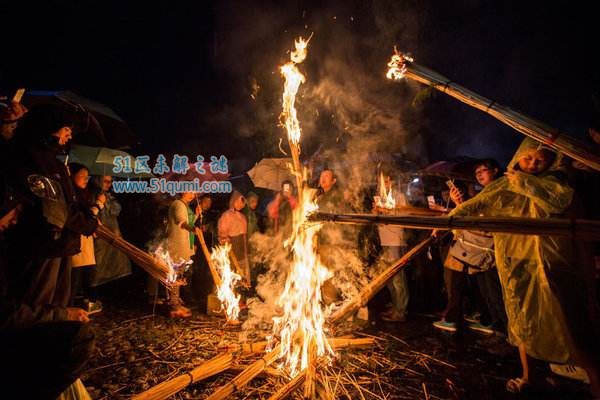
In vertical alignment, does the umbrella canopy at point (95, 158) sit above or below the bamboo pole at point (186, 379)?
above

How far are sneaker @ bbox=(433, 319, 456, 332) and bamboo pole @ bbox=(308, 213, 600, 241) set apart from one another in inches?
142

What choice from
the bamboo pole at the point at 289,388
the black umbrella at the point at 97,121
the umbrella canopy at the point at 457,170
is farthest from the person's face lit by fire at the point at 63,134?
the umbrella canopy at the point at 457,170

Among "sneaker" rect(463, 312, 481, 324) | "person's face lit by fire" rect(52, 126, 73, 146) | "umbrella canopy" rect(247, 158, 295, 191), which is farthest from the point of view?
"umbrella canopy" rect(247, 158, 295, 191)

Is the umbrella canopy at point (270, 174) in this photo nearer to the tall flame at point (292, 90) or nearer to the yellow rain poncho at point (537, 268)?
the tall flame at point (292, 90)

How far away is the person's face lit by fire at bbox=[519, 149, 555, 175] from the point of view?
10.4 feet

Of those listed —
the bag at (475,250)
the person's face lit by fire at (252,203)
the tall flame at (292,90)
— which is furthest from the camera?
the person's face lit by fire at (252,203)

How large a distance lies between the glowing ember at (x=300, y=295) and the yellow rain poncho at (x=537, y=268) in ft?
7.07

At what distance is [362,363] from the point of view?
3.86m

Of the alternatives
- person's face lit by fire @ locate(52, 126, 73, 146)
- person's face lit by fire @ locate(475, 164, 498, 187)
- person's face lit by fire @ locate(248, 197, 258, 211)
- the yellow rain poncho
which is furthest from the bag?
person's face lit by fire @ locate(52, 126, 73, 146)

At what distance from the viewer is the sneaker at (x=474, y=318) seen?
5512mm

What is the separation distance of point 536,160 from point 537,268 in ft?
3.87

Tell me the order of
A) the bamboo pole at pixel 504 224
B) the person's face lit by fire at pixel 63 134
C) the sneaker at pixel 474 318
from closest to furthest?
the bamboo pole at pixel 504 224
the person's face lit by fire at pixel 63 134
the sneaker at pixel 474 318

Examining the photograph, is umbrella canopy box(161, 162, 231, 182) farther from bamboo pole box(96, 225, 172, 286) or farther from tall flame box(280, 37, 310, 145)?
tall flame box(280, 37, 310, 145)

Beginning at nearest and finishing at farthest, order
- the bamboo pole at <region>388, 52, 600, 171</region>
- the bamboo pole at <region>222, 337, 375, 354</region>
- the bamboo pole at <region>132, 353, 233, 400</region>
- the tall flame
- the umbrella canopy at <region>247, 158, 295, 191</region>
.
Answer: the bamboo pole at <region>388, 52, 600, 171</region> → the bamboo pole at <region>132, 353, 233, 400</region> → the bamboo pole at <region>222, 337, 375, 354</region> → the tall flame → the umbrella canopy at <region>247, 158, 295, 191</region>
